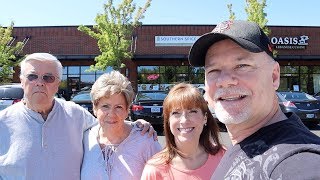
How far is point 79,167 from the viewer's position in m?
2.91

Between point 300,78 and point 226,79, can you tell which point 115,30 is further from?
point 226,79

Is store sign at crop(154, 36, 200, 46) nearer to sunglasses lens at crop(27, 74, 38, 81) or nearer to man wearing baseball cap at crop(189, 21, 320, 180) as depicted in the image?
sunglasses lens at crop(27, 74, 38, 81)

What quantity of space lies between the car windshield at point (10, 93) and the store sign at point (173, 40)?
16.0 metres

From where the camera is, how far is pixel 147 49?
25938mm

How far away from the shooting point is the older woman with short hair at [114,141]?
9.25 feet

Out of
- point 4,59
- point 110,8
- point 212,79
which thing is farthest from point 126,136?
point 4,59

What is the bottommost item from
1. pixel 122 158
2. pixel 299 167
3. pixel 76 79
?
pixel 76 79

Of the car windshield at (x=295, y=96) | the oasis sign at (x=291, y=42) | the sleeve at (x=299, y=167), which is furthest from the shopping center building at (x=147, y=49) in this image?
the sleeve at (x=299, y=167)

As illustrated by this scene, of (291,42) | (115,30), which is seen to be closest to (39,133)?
(115,30)

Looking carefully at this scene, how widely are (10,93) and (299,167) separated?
10.8 meters

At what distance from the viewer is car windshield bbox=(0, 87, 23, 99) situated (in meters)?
10.7

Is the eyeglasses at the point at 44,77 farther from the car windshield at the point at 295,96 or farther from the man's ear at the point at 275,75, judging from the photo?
the car windshield at the point at 295,96

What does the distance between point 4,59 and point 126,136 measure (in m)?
21.1

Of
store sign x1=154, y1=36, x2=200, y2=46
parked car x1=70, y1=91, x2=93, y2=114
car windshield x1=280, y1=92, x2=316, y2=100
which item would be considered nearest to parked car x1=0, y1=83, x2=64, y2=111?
parked car x1=70, y1=91, x2=93, y2=114
